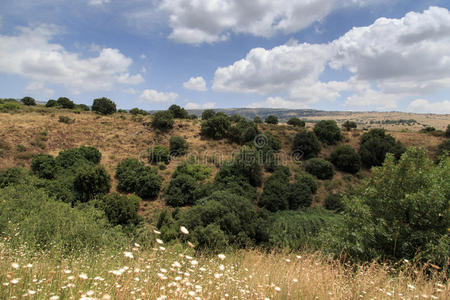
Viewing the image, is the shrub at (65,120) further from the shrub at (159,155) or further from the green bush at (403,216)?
the green bush at (403,216)

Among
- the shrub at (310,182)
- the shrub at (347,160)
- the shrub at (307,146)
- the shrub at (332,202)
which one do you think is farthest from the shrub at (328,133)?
the shrub at (332,202)

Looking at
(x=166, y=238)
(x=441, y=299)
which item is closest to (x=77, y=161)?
(x=166, y=238)

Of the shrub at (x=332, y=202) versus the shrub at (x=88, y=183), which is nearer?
the shrub at (x=88, y=183)

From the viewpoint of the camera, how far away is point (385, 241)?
7.21m

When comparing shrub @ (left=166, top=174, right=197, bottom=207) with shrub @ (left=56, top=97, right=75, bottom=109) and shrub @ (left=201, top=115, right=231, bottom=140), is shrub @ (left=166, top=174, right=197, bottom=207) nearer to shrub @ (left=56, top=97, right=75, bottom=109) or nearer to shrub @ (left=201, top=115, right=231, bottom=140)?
shrub @ (left=201, top=115, right=231, bottom=140)

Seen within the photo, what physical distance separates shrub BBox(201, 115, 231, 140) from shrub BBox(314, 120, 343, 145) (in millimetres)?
17801

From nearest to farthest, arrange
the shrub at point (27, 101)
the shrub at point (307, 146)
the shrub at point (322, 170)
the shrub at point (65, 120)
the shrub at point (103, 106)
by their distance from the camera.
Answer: the shrub at point (322, 170) < the shrub at point (65, 120) < the shrub at point (307, 146) < the shrub at point (103, 106) < the shrub at point (27, 101)

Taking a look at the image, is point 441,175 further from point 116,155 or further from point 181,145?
point 116,155

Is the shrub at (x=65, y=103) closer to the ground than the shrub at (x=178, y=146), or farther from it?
farther from it

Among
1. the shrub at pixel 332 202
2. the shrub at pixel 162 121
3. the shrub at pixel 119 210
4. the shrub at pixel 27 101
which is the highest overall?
the shrub at pixel 27 101

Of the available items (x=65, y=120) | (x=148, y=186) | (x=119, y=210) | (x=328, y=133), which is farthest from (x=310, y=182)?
(x=65, y=120)

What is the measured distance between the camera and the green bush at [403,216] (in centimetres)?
672

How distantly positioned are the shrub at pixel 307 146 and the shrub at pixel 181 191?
2082cm

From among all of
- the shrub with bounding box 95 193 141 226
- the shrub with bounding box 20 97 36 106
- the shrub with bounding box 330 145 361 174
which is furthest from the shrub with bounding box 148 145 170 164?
the shrub with bounding box 20 97 36 106
